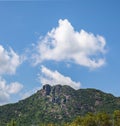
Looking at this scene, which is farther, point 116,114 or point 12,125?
point 116,114

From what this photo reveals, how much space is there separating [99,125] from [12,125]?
42.5 meters

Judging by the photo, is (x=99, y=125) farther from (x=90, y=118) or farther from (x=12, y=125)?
(x=12, y=125)

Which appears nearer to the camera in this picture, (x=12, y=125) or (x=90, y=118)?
(x=12, y=125)

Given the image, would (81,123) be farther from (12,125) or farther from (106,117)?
(12,125)

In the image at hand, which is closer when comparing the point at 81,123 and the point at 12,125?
the point at 12,125

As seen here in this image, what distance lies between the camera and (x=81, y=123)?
174000 millimetres

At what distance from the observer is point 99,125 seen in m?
170

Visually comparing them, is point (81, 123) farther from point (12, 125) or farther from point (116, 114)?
point (12, 125)

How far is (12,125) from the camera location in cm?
15562

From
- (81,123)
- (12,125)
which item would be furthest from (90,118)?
(12,125)

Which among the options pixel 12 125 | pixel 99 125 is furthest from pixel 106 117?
pixel 12 125

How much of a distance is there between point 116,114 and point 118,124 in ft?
26.6

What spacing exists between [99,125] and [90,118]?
5766 mm

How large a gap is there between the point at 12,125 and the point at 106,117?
45.6 metres
